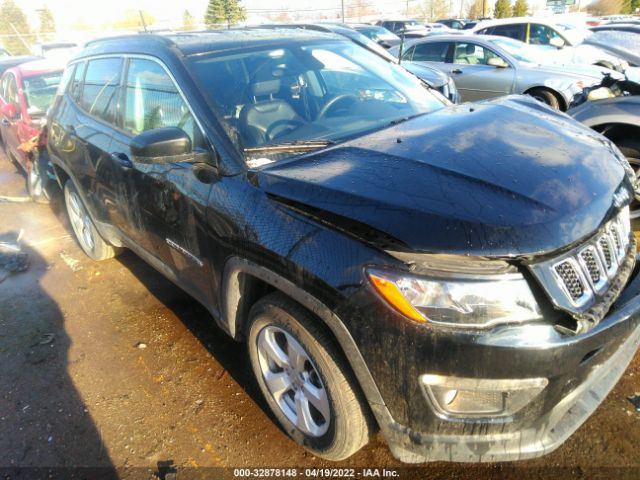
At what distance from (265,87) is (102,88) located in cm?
150

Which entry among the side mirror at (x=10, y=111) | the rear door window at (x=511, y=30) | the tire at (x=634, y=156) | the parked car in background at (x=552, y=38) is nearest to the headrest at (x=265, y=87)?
the tire at (x=634, y=156)

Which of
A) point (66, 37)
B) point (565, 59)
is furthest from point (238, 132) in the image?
point (66, 37)

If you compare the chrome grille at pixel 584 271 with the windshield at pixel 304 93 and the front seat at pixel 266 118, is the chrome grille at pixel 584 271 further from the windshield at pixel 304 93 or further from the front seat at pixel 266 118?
the front seat at pixel 266 118

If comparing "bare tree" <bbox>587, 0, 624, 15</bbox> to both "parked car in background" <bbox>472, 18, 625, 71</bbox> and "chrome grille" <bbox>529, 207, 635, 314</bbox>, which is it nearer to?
"parked car in background" <bbox>472, 18, 625, 71</bbox>

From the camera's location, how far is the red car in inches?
221

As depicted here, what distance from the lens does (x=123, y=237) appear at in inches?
135

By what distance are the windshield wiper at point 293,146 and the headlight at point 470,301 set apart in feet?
3.29

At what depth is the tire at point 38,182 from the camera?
5680 mm

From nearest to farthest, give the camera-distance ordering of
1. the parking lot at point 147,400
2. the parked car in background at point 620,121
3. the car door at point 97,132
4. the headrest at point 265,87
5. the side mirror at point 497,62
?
1. the parking lot at point 147,400
2. the headrest at point 265,87
3. the car door at point 97,132
4. the parked car in background at point 620,121
5. the side mirror at point 497,62

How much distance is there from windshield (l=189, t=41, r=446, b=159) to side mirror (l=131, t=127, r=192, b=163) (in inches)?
9.4

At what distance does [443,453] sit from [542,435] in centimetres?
35

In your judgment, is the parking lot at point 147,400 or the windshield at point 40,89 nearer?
the parking lot at point 147,400

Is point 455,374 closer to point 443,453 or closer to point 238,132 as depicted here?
point 443,453

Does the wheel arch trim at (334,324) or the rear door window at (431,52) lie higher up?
the rear door window at (431,52)
